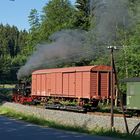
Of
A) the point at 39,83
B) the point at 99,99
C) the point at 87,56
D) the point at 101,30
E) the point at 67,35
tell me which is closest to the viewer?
the point at 99,99

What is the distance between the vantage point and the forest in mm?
41403

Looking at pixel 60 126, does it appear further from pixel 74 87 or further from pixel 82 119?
pixel 74 87

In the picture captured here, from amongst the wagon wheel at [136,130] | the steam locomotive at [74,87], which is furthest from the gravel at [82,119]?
the steam locomotive at [74,87]

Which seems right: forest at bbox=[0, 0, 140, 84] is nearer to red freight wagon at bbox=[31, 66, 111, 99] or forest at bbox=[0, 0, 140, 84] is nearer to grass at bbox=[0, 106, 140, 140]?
red freight wagon at bbox=[31, 66, 111, 99]

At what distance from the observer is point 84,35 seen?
176ft

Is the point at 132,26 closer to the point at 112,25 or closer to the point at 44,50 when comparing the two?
the point at 112,25

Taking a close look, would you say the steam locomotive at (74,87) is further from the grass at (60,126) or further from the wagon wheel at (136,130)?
the wagon wheel at (136,130)

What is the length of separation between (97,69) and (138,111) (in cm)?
531

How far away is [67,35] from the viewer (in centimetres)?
5684

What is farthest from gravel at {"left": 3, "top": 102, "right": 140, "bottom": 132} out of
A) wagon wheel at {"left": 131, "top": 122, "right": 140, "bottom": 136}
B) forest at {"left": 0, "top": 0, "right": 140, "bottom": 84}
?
forest at {"left": 0, "top": 0, "right": 140, "bottom": 84}

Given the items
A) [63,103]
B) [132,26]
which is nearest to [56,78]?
[63,103]

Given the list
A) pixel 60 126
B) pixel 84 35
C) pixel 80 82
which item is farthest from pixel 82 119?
pixel 84 35

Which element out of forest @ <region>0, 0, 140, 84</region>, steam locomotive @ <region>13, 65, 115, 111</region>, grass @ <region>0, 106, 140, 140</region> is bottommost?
grass @ <region>0, 106, 140, 140</region>

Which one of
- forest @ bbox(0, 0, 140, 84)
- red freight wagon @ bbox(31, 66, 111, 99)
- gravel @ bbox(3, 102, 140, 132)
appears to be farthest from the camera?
forest @ bbox(0, 0, 140, 84)
